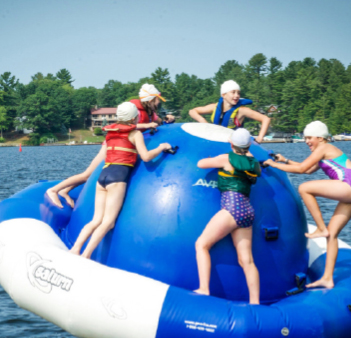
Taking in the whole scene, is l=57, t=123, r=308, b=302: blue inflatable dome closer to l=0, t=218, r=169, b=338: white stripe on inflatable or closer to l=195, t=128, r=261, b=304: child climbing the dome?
l=195, t=128, r=261, b=304: child climbing the dome

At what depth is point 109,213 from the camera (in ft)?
17.7

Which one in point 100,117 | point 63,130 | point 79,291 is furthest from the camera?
point 100,117

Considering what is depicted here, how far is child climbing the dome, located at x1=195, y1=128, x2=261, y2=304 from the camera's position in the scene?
4871 mm

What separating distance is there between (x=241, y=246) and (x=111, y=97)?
12818 cm

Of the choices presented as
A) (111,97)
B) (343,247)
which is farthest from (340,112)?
(343,247)

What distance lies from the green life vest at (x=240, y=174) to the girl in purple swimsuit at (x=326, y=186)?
42 cm

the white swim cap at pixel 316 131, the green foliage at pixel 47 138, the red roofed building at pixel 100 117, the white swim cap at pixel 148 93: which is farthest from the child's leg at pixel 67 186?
the red roofed building at pixel 100 117

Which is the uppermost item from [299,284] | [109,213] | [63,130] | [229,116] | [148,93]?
[148,93]

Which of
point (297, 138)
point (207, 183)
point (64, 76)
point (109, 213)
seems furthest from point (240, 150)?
point (64, 76)

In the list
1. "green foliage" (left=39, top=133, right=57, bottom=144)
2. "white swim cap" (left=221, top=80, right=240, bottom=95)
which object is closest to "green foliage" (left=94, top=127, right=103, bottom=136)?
"green foliage" (left=39, top=133, right=57, bottom=144)

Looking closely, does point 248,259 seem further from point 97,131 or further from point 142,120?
point 97,131

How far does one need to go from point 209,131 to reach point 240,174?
1.07 m

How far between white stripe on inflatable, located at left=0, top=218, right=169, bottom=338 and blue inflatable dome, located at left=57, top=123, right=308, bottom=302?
0.41 m

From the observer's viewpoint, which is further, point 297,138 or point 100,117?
point 100,117
